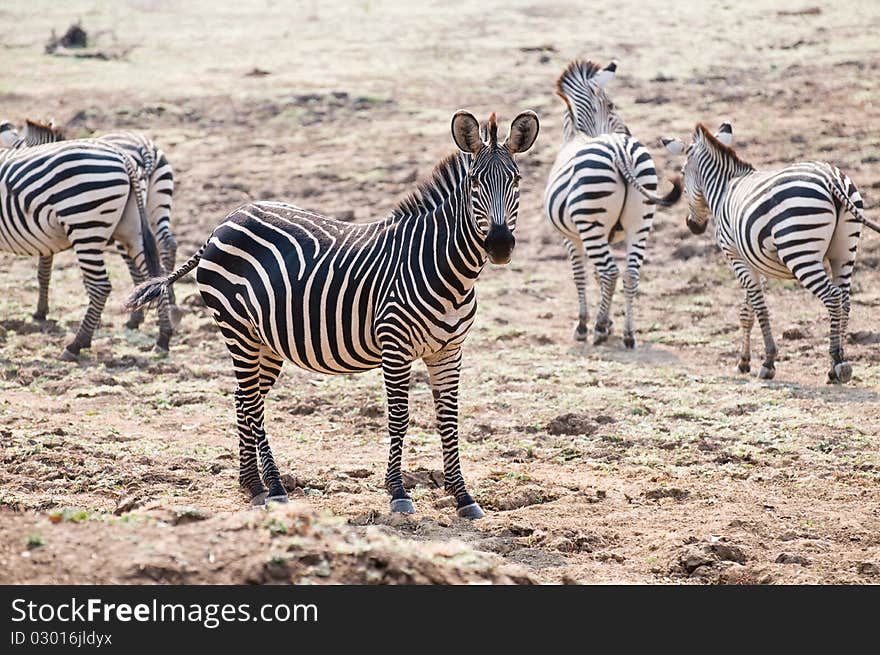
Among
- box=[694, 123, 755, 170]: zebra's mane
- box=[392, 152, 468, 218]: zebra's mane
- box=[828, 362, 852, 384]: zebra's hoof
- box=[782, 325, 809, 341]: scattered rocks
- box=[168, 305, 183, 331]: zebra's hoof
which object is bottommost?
box=[168, 305, 183, 331]: zebra's hoof

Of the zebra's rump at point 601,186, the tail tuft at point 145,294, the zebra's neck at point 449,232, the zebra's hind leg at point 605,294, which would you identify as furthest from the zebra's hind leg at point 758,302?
the tail tuft at point 145,294

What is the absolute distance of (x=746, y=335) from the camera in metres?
10.5

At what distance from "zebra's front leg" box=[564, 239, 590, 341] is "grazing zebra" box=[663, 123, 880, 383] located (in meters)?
1.80

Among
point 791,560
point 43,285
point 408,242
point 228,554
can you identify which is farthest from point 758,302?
point 43,285

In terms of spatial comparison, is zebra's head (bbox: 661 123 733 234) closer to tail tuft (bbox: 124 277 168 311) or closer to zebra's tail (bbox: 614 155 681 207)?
zebra's tail (bbox: 614 155 681 207)

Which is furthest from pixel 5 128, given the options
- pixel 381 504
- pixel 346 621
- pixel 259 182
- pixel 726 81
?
pixel 726 81

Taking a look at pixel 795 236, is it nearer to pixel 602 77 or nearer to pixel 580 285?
pixel 580 285

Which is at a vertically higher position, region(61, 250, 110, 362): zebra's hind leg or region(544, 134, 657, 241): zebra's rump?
region(544, 134, 657, 241): zebra's rump

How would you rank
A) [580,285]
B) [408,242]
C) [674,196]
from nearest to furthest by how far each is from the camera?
1. [408,242]
2. [674,196]
3. [580,285]

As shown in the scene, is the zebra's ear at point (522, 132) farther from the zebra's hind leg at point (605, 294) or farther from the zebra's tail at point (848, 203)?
the zebra's hind leg at point (605, 294)

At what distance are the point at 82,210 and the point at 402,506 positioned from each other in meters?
5.76

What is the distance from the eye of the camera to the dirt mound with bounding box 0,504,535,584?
14.0ft

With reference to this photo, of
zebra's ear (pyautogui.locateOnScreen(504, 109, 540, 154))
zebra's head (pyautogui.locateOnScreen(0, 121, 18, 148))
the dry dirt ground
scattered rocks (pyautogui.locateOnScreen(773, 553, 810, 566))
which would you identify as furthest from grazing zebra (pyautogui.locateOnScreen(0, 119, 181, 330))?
scattered rocks (pyautogui.locateOnScreen(773, 553, 810, 566))

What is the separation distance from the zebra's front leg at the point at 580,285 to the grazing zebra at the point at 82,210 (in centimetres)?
440
